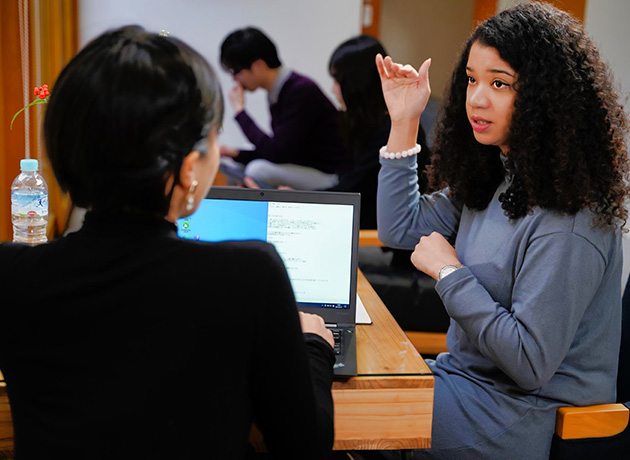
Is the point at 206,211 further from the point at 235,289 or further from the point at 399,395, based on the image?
the point at 235,289

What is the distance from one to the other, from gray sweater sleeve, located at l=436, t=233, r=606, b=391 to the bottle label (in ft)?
3.17

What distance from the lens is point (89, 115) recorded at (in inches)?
29.2

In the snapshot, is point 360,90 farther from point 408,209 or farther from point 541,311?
point 541,311

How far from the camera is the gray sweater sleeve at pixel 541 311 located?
123 cm

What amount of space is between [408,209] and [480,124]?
312mm

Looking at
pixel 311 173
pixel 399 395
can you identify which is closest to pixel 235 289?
pixel 399 395

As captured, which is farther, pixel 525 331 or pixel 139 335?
pixel 525 331

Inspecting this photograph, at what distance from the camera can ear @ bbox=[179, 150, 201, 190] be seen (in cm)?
79

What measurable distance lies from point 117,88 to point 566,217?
862mm

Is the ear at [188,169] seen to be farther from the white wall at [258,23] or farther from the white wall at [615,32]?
the white wall at [258,23]

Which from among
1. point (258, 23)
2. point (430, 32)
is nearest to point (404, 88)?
point (258, 23)

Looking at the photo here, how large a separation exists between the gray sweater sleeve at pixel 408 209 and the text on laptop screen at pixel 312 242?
0.28 m

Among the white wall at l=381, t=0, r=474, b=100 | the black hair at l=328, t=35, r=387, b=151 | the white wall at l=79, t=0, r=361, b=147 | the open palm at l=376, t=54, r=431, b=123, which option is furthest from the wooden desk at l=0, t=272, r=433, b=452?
the white wall at l=381, t=0, r=474, b=100

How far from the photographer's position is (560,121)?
131cm
